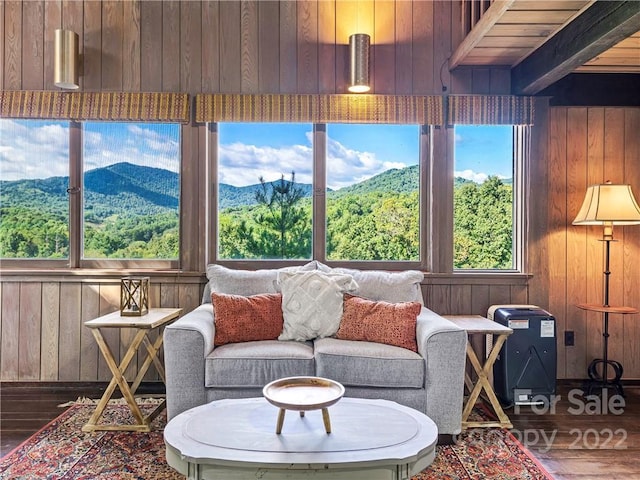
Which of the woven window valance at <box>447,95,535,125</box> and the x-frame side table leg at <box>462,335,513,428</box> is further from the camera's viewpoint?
the woven window valance at <box>447,95,535,125</box>

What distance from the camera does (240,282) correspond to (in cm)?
310

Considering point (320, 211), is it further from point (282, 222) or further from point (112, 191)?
point (112, 191)

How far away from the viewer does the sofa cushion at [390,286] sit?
305 centimetres

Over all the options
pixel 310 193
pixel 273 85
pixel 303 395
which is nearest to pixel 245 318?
pixel 303 395

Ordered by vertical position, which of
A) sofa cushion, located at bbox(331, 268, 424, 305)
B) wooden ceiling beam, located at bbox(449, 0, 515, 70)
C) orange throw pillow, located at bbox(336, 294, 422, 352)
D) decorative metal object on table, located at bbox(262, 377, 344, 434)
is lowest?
decorative metal object on table, located at bbox(262, 377, 344, 434)

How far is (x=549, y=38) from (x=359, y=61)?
1.23 metres

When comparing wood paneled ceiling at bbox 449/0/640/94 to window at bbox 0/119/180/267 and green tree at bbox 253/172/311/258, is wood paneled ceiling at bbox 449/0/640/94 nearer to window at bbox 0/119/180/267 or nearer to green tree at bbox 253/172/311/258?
green tree at bbox 253/172/311/258

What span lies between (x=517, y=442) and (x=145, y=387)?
2.52 m

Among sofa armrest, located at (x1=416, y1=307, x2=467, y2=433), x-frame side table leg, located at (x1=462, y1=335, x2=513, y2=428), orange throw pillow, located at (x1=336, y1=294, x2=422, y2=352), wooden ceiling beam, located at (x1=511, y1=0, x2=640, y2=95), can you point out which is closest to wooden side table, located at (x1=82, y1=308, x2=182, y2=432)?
orange throw pillow, located at (x1=336, y1=294, x2=422, y2=352)

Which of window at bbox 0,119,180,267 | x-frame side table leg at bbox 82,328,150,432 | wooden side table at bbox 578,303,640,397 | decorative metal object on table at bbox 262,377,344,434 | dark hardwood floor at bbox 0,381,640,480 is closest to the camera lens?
decorative metal object on table at bbox 262,377,344,434

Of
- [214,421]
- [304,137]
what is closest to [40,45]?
[304,137]

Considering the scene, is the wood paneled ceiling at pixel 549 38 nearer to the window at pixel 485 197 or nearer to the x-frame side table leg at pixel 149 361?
the window at pixel 485 197

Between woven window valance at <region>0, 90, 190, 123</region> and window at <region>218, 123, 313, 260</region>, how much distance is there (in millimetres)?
463

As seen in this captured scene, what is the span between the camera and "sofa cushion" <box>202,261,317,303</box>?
121 inches
